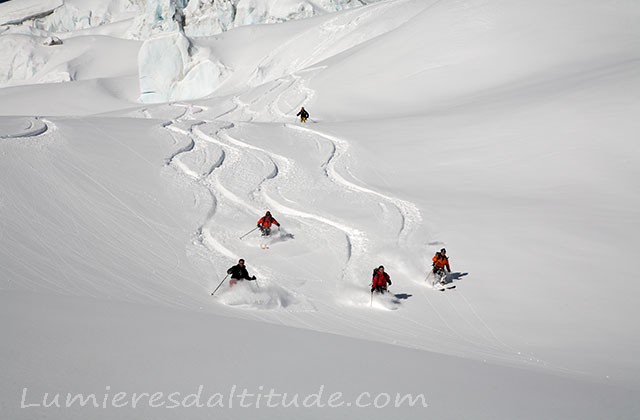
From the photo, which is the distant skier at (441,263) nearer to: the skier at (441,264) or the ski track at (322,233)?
the skier at (441,264)

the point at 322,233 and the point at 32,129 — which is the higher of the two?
the point at 32,129

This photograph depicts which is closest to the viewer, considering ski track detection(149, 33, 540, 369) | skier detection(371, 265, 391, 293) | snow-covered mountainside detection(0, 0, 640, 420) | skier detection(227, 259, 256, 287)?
snow-covered mountainside detection(0, 0, 640, 420)

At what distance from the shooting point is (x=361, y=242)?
14.4 meters

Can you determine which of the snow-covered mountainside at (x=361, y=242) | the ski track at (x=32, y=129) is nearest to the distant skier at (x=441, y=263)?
the snow-covered mountainside at (x=361, y=242)

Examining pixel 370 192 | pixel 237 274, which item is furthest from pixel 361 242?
pixel 237 274

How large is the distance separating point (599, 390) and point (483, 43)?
2977cm

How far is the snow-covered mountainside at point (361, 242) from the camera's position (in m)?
5.54

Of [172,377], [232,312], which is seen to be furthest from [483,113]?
[172,377]

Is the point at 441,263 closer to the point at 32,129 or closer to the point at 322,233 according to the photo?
the point at 322,233

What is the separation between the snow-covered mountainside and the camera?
5539 mm

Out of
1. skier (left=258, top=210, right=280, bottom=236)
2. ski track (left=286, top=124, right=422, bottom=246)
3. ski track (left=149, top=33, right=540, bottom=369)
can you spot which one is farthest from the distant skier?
skier (left=258, top=210, right=280, bottom=236)

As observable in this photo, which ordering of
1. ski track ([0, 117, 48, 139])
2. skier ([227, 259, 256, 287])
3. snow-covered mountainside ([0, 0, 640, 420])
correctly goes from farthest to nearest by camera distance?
ski track ([0, 117, 48, 139])
skier ([227, 259, 256, 287])
snow-covered mountainside ([0, 0, 640, 420])

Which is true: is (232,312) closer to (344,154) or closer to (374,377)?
(374,377)

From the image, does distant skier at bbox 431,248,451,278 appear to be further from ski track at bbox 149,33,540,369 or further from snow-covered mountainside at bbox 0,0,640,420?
ski track at bbox 149,33,540,369
